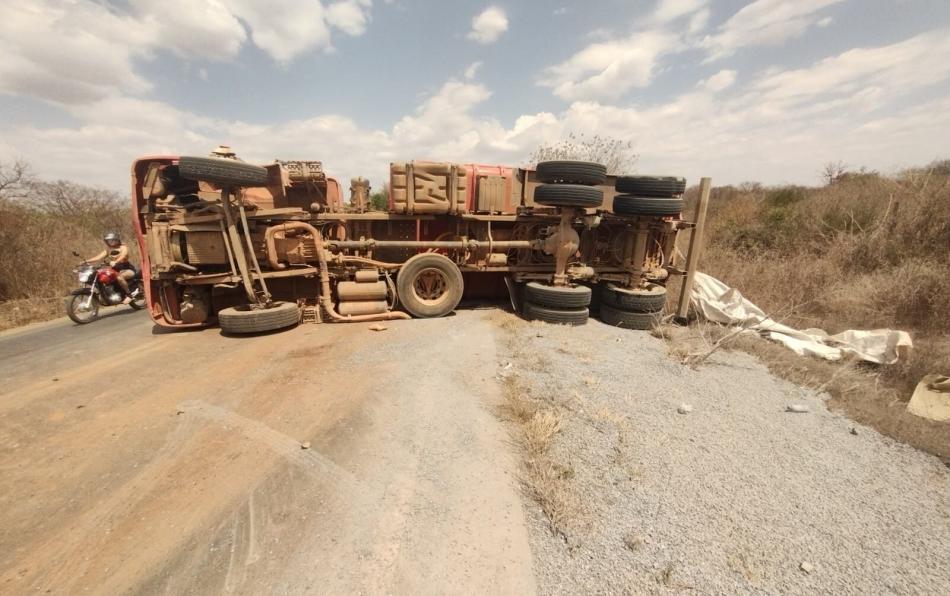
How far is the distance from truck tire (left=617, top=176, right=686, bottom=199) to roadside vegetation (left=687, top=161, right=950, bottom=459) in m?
2.69

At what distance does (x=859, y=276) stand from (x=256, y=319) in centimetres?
Result: 1263

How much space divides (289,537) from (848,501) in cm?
377

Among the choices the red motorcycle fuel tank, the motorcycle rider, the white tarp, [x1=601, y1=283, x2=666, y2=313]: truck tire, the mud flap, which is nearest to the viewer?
the white tarp

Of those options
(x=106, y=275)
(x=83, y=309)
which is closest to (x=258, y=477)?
(x=83, y=309)

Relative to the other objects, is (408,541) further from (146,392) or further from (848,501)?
(146,392)

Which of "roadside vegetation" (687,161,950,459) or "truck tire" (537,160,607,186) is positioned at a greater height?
"truck tire" (537,160,607,186)

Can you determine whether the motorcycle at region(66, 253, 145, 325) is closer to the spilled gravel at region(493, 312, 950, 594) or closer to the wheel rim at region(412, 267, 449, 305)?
the wheel rim at region(412, 267, 449, 305)

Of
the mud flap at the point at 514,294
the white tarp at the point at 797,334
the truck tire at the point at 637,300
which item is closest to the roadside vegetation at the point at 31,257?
the mud flap at the point at 514,294

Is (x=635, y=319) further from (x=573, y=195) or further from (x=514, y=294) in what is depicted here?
(x=573, y=195)

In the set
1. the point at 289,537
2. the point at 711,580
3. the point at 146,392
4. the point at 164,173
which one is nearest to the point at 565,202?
the point at 711,580

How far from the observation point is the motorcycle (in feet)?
22.3

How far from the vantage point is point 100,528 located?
2137mm

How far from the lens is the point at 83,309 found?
22.4ft

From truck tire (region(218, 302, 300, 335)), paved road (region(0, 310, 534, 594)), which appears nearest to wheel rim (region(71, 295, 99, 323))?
paved road (region(0, 310, 534, 594))
